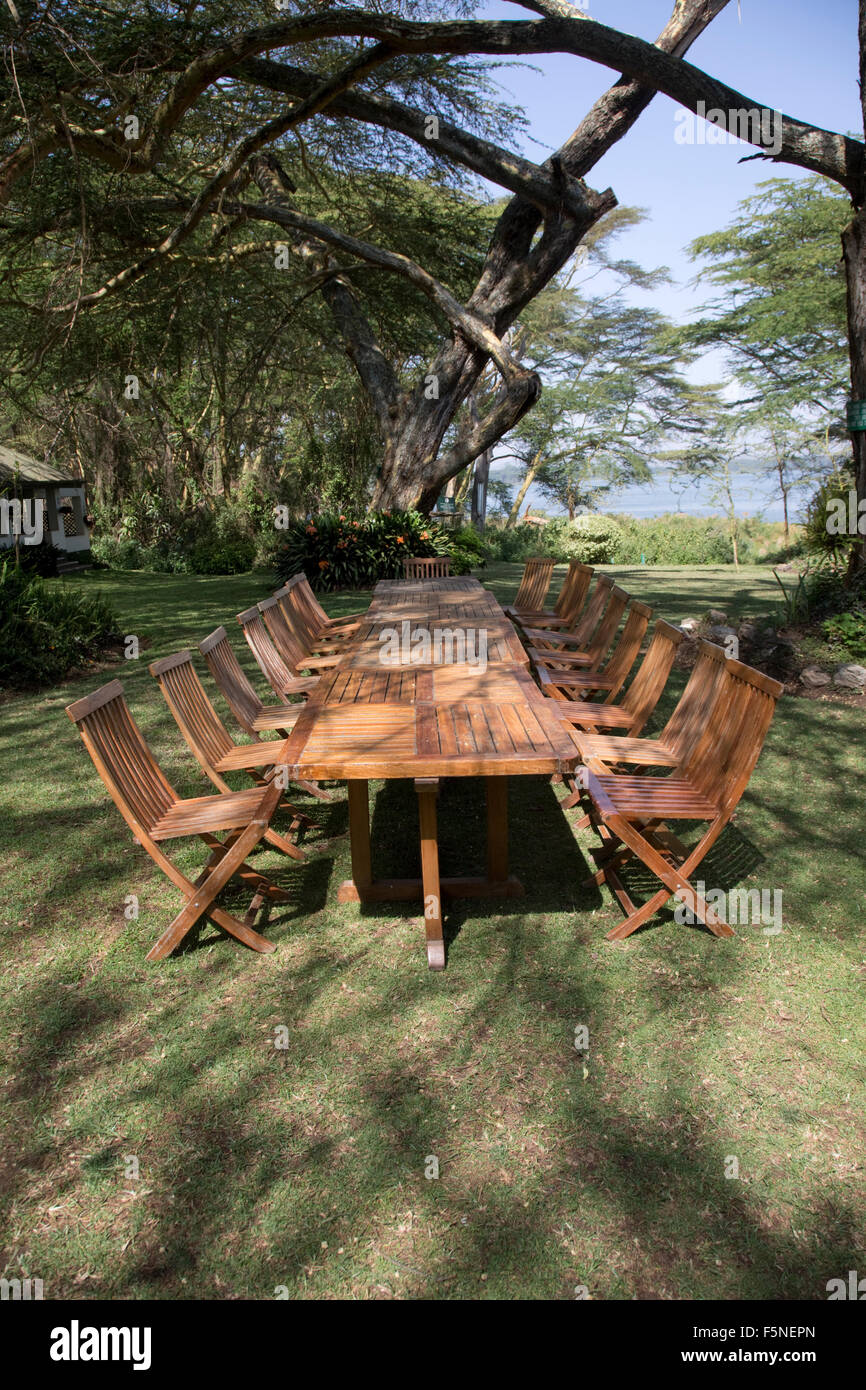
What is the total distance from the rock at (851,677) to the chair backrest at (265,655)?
4432 mm

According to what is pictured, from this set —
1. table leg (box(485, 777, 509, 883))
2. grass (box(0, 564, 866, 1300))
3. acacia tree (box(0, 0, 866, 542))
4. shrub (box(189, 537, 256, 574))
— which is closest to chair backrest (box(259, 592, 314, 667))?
grass (box(0, 564, 866, 1300))

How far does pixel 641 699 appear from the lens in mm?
4934

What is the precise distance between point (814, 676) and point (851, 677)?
0.28 metres

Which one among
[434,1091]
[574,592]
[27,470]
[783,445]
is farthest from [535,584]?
[783,445]

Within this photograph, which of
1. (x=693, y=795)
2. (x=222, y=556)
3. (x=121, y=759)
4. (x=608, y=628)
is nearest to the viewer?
(x=121, y=759)

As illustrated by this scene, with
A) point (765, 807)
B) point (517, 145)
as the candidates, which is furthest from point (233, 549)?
point (765, 807)

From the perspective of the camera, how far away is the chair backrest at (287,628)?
608 centimetres

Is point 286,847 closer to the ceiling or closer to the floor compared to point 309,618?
closer to the floor

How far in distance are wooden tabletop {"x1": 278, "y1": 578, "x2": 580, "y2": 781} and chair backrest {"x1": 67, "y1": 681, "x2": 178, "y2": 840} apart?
2.18 ft

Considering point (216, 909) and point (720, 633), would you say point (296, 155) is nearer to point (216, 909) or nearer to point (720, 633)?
point (720, 633)

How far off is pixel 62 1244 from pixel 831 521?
788cm

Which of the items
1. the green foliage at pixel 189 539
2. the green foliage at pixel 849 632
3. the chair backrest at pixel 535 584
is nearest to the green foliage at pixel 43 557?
the green foliage at pixel 189 539

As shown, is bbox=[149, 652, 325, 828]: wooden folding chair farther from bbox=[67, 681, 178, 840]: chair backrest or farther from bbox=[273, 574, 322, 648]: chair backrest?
bbox=[273, 574, 322, 648]: chair backrest

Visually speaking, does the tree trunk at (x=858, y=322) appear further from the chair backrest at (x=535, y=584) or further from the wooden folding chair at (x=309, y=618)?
the wooden folding chair at (x=309, y=618)
